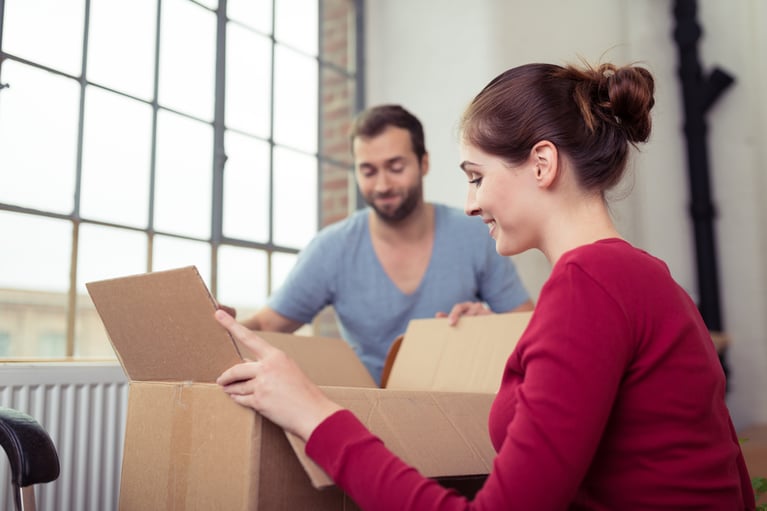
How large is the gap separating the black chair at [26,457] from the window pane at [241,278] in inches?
50.2

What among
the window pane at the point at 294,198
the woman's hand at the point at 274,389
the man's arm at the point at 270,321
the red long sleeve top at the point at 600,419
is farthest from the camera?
the window pane at the point at 294,198

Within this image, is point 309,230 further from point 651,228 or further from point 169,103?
point 651,228

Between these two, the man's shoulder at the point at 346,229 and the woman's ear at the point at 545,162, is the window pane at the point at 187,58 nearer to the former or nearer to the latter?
the man's shoulder at the point at 346,229

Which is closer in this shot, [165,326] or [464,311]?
[165,326]

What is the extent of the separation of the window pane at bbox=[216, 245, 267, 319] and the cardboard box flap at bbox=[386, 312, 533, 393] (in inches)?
36.1

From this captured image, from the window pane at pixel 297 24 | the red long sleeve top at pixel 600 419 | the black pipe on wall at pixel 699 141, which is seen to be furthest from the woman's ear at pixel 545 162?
the black pipe on wall at pixel 699 141

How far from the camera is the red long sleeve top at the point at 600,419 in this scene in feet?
2.10

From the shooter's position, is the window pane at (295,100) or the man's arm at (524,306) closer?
the man's arm at (524,306)

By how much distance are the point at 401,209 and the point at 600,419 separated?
134 cm

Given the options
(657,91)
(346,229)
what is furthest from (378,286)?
(657,91)

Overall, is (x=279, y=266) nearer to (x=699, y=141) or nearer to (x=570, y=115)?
(x=570, y=115)

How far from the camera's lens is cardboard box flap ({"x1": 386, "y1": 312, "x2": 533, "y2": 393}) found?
1261 millimetres

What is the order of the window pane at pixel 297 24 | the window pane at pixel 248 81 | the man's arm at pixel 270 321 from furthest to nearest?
the window pane at pixel 297 24 < the window pane at pixel 248 81 < the man's arm at pixel 270 321

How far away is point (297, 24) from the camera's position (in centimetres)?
265
